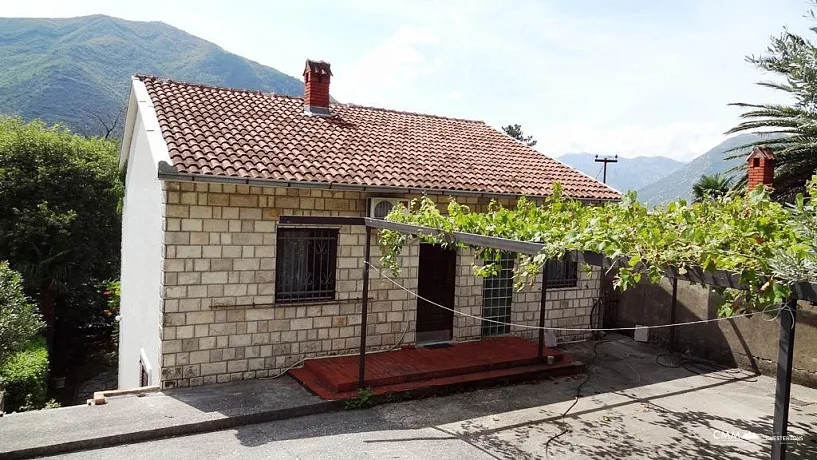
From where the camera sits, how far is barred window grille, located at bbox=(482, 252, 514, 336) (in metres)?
10.6

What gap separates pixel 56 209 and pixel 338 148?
1295cm

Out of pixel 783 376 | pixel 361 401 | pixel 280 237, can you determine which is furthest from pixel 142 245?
pixel 783 376

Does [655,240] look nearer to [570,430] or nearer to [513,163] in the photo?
[570,430]

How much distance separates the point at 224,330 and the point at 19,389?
5.81 meters

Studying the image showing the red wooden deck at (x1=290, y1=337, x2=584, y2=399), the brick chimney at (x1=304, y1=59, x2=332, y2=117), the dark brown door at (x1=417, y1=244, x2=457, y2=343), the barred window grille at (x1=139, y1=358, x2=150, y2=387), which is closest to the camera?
the red wooden deck at (x1=290, y1=337, x2=584, y2=399)

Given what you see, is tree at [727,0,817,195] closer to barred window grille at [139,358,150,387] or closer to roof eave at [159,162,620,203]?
roof eave at [159,162,620,203]

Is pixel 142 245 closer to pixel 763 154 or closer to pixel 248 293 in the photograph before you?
pixel 248 293

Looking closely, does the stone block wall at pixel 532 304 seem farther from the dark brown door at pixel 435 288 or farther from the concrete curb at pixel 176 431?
the concrete curb at pixel 176 431

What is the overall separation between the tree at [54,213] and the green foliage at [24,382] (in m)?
6.08

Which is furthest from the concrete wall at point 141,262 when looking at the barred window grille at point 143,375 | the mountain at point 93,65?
the mountain at point 93,65

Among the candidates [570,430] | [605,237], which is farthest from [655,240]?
[570,430]

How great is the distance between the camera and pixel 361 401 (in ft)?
24.1

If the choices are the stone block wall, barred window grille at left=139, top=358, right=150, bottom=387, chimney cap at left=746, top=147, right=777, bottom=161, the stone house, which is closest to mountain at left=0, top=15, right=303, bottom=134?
the stone house

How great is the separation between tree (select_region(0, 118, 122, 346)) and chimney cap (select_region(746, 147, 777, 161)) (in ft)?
63.1
